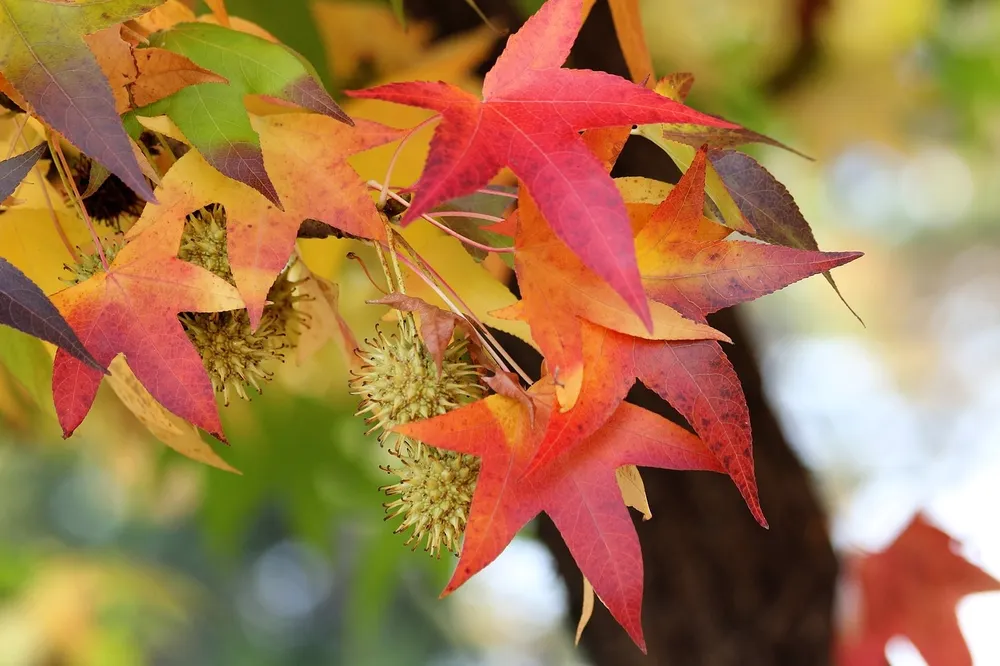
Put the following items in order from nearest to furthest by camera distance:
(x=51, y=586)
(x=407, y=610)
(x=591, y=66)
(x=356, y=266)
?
(x=591, y=66) → (x=356, y=266) → (x=51, y=586) → (x=407, y=610)

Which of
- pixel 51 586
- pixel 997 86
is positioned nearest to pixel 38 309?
pixel 997 86

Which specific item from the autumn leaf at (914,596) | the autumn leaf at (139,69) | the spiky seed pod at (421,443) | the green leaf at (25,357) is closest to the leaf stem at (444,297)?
the spiky seed pod at (421,443)

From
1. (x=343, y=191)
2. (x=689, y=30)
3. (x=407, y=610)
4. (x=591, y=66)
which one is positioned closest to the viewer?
(x=343, y=191)

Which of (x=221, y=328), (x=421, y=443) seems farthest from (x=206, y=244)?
(x=421, y=443)

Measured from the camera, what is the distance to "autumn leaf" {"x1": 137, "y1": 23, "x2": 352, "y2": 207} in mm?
374

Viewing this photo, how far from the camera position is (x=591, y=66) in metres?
0.94

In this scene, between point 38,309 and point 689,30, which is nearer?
point 38,309

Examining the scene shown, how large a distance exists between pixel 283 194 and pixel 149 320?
0.08 metres

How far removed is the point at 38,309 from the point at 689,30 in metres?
1.39

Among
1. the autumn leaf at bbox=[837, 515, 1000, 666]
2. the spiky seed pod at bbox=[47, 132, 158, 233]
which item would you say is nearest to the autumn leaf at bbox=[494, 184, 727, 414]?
the spiky seed pod at bbox=[47, 132, 158, 233]

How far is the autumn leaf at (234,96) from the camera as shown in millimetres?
374

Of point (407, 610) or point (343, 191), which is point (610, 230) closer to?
point (343, 191)

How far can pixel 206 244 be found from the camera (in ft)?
1.48

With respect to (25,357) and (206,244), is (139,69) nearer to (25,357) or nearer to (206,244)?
(206,244)
